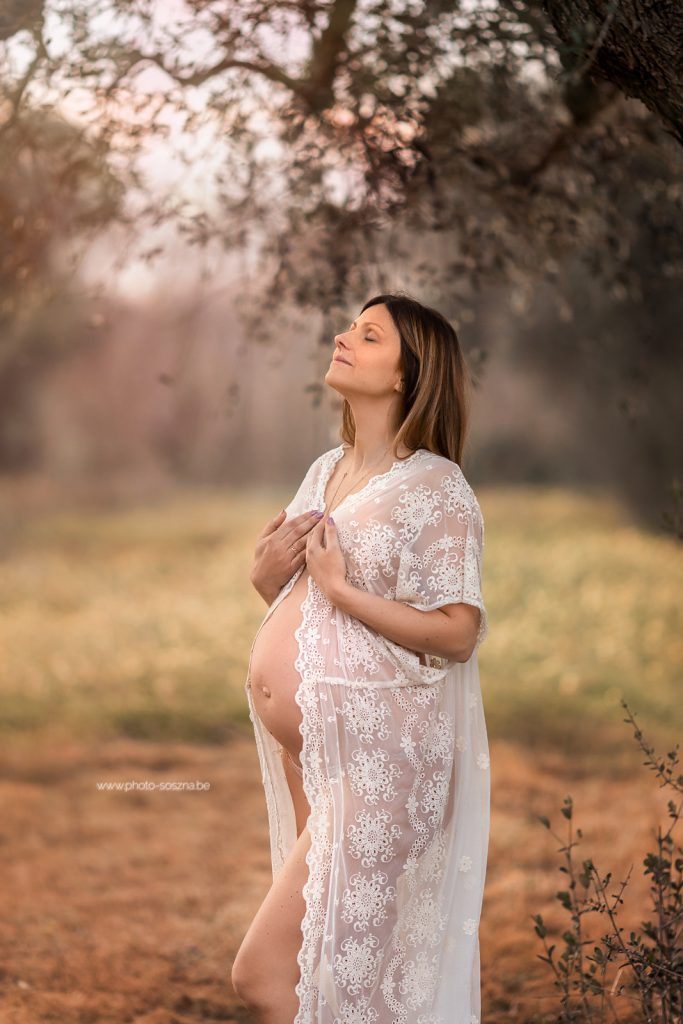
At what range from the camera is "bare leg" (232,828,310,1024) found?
265cm

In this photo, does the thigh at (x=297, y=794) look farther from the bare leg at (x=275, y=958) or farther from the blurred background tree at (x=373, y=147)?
the blurred background tree at (x=373, y=147)

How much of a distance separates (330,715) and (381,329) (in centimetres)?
105

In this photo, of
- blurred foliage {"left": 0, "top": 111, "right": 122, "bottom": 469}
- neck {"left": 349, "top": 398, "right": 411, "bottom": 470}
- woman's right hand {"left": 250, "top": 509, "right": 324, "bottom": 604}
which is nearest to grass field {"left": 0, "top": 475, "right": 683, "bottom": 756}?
blurred foliage {"left": 0, "top": 111, "right": 122, "bottom": 469}

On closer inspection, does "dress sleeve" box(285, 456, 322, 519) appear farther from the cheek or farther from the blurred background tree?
the blurred background tree

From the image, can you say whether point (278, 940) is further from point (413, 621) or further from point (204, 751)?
point (204, 751)

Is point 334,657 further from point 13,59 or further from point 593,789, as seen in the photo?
point 593,789

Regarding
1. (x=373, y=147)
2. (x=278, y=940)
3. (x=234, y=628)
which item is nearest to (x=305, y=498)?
(x=278, y=940)

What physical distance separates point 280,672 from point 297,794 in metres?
0.43

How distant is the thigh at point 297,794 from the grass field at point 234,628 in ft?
17.7

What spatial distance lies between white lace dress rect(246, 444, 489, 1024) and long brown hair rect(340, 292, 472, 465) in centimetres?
9

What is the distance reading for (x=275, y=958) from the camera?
8.77 ft

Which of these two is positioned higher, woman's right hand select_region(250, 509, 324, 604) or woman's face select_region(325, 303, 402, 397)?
woman's face select_region(325, 303, 402, 397)

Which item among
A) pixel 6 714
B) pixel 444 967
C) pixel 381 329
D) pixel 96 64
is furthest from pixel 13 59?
pixel 6 714

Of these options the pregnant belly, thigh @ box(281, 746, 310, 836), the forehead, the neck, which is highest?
the forehead
